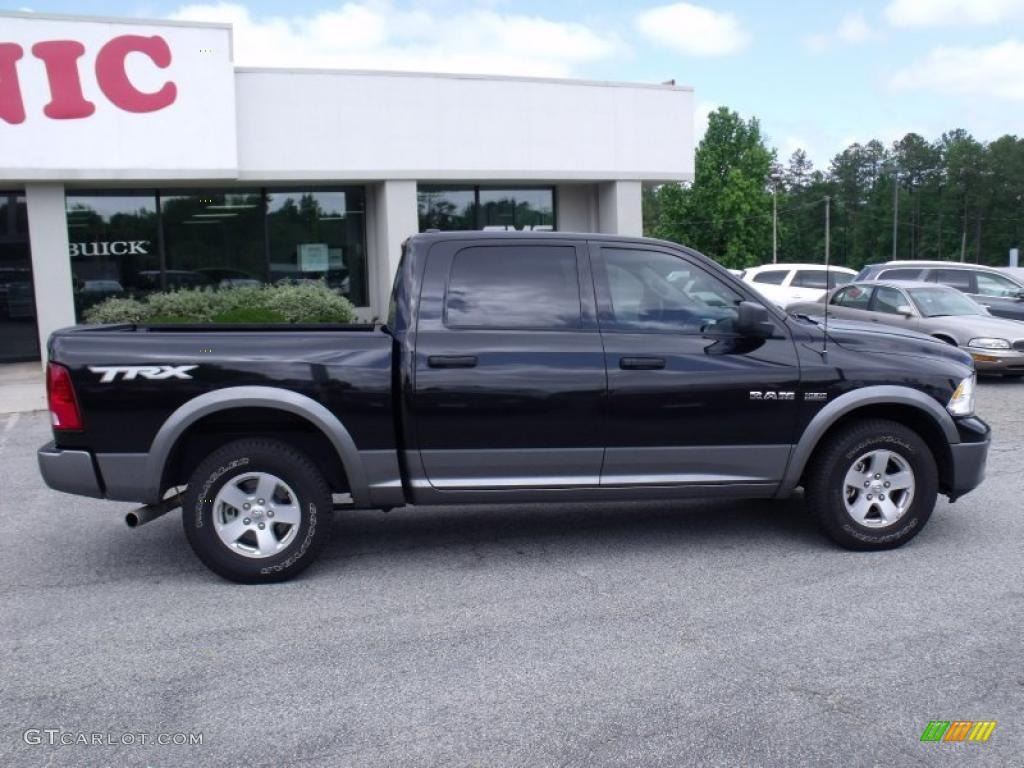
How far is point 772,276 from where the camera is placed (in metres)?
22.0

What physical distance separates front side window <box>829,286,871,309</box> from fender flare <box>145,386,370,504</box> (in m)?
11.7

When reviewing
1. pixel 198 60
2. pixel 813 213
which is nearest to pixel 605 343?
pixel 198 60

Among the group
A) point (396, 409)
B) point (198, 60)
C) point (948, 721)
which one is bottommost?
point (948, 721)

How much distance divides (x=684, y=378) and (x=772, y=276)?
1742cm

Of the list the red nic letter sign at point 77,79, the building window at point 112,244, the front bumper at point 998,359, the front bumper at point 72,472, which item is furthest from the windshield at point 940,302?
the building window at point 112,244

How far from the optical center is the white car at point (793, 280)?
2104 centimetres

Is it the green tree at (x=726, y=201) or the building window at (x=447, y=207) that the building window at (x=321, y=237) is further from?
the green tree at (x=726, y=201)

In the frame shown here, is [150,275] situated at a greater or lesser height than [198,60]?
lesser

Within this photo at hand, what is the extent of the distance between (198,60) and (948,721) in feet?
53.7

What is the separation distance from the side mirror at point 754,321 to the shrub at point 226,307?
36.4 ft

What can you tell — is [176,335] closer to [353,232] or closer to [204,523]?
[204,523]

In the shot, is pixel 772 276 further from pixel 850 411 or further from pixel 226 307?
pixel 850 411

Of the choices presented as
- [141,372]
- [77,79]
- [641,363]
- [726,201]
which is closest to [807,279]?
[77,79]

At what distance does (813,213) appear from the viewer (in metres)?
88.4
